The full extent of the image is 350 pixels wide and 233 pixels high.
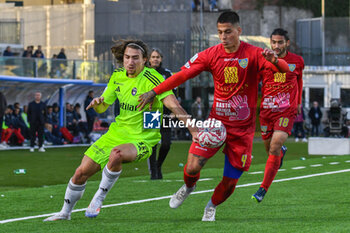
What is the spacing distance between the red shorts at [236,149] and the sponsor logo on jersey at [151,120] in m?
0.53

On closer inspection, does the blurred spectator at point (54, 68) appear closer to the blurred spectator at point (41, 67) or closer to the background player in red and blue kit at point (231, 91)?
the blurred spectator at point (41, 67)

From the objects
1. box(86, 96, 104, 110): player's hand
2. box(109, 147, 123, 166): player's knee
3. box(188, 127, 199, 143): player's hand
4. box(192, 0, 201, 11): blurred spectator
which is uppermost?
box(192, 0, 201, 11): blurred spectator

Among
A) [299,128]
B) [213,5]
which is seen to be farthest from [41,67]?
[213,5]

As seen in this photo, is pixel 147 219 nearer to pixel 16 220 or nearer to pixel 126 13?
pixel 16 220

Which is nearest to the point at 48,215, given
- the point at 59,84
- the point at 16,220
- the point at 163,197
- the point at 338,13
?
the point at 16,220

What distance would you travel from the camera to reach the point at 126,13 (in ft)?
148

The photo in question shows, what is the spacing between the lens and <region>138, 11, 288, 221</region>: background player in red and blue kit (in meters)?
8.34

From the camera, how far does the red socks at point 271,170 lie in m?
10.2

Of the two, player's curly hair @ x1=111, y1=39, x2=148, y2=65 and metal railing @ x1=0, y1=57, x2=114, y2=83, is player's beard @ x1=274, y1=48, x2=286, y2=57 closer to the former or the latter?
player's curly hair @ x1=111, y1=39, x2=148, y2=65

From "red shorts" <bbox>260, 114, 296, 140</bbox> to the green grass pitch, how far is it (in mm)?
867

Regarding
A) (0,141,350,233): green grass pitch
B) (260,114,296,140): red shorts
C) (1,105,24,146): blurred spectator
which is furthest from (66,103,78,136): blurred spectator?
(260,114,296,140): red shorts

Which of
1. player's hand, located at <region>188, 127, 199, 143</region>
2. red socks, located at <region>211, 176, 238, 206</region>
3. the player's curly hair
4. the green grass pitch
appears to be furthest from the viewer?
Answer: the player's curly hair

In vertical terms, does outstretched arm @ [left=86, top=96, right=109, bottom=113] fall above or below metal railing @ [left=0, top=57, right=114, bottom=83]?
below

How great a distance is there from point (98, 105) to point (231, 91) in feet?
4.67
